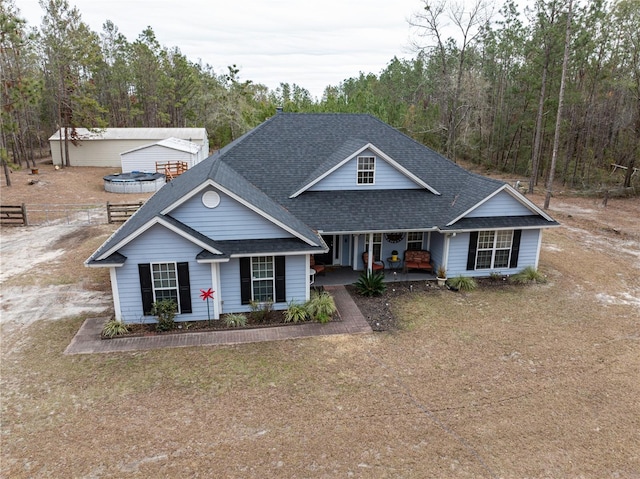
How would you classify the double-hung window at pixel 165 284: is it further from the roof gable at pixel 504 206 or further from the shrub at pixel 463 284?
the roof gable at pixel 504 206

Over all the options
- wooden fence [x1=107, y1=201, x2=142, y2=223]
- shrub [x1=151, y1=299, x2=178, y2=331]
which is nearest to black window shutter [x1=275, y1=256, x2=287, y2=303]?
shrub [x1=151, y1=299, x2=178, y2=331]

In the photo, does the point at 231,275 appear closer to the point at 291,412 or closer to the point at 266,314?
the point at 266,314

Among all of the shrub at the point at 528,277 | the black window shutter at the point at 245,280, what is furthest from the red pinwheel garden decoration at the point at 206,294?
the shrub at the point at 528,277

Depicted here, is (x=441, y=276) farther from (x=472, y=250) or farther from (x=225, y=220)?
(x=225, y=220)

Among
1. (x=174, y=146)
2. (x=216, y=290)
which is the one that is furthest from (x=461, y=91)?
(x=216, y=290)

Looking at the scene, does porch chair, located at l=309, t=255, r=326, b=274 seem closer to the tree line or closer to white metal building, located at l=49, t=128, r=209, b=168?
the tree line
